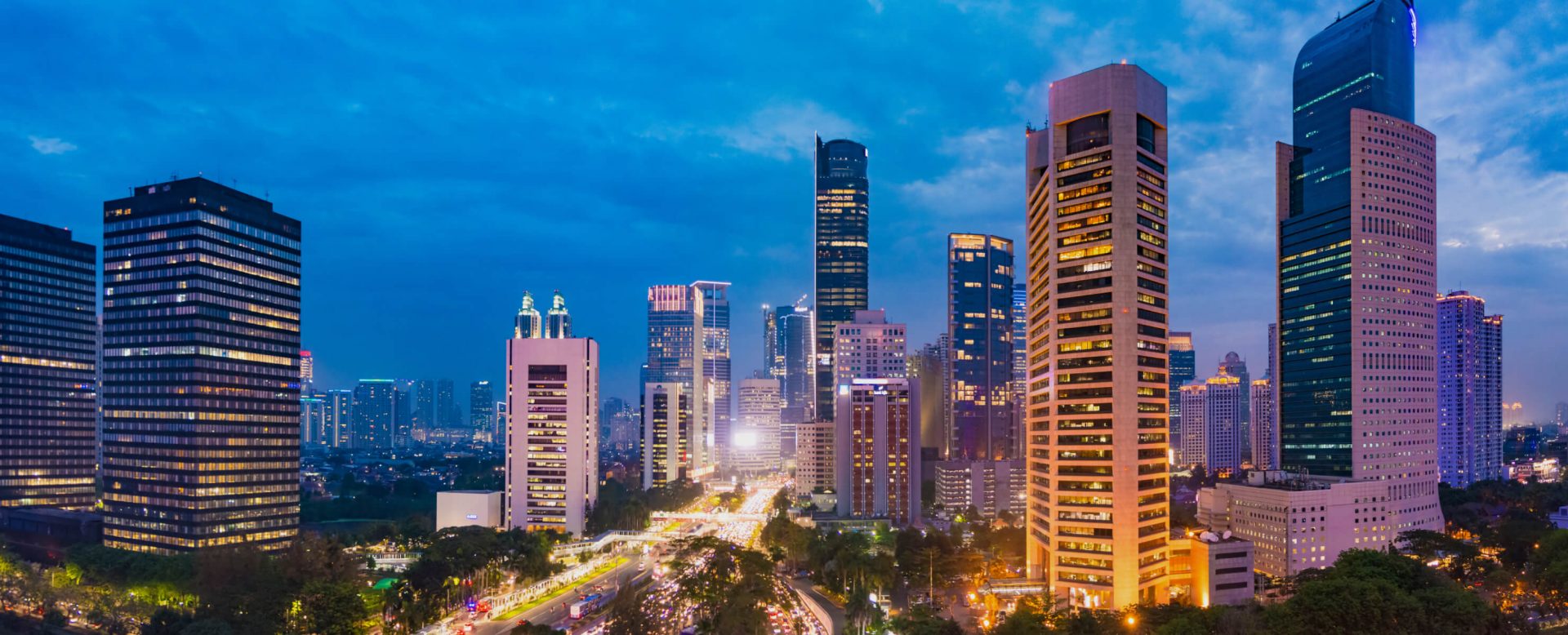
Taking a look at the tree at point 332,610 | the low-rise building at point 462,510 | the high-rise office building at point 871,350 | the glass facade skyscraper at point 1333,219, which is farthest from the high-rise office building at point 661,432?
the tree at point 332,610

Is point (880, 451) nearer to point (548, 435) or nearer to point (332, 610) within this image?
point (548, 435)

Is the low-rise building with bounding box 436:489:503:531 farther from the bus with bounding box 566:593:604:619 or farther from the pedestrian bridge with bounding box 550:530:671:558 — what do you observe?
the bus with bounding box 566:593:604:619

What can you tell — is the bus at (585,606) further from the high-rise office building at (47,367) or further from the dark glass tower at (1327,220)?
the dark glass tower at (1327,220)

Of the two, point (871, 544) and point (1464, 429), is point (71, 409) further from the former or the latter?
point (1464, 429)

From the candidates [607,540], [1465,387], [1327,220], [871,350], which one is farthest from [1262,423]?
[607,540]

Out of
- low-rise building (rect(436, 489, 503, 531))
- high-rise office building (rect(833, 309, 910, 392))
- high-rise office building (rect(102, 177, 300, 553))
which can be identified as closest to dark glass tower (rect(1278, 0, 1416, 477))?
high-rise office building (rect(833, 309, 910, 392))
